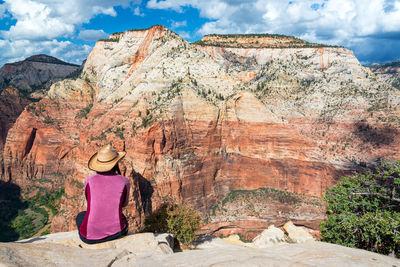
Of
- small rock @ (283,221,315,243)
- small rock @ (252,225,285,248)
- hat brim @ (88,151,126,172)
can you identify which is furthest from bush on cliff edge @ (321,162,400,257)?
hat brim @ (88,151,126,172)

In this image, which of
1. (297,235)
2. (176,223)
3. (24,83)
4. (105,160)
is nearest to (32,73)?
(24,83)

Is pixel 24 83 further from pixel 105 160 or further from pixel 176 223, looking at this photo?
pixel 105 160

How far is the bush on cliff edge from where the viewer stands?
1188 cm

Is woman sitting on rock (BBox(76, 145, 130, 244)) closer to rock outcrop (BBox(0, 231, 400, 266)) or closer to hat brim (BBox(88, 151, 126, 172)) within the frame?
hat brim (BBox(88, 151, 126, 172))

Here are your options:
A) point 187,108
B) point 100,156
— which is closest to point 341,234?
point 100,156

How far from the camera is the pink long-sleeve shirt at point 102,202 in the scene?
24.3ft

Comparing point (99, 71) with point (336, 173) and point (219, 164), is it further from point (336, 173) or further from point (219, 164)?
point (336, 173)

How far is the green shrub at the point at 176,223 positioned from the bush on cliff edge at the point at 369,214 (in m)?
10.9

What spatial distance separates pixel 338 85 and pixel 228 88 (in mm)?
26334

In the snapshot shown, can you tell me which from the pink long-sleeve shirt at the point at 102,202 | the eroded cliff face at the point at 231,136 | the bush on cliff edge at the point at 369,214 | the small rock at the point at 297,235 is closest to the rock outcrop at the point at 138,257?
the pink long-sleeve shirt at the point at 102,202

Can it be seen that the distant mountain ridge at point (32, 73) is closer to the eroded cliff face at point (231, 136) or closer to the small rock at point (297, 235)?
the eroded cliff face at point (231, 136)

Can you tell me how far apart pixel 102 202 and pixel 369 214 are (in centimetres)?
1432

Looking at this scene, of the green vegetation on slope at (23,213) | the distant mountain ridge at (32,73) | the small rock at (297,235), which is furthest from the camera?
the distant mountain ridge at (32,73)

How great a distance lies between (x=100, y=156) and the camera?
781 cm
